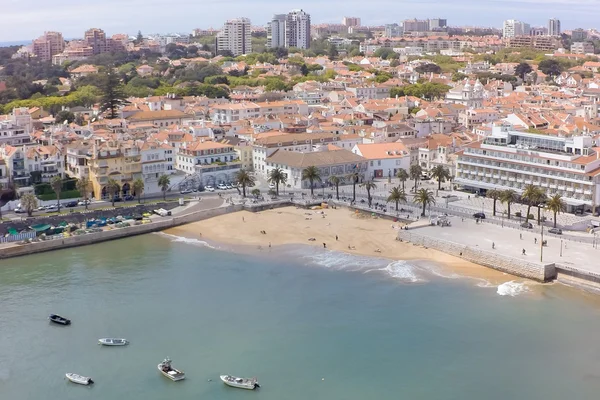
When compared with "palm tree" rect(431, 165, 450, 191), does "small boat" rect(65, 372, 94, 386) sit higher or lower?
lower

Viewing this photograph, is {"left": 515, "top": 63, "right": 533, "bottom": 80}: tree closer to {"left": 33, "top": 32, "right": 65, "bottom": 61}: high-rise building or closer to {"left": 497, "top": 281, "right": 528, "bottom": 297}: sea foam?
{"left": 497, "top": 281, "right": 528, "bottom": 297}: sea foam

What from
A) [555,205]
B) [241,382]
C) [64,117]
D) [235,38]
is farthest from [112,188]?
[235,38]

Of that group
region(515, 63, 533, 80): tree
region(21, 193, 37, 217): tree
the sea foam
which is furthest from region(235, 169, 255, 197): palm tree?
region(515, 63, 533, 80): tree

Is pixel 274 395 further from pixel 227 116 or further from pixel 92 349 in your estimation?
pixel 227 116

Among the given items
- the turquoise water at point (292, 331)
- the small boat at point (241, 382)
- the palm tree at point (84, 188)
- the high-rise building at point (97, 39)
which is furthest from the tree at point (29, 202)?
the high-rise building at point (97, 39)

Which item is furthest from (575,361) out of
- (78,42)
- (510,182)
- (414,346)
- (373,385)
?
(78,42)

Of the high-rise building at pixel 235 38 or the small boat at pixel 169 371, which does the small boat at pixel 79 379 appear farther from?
the high-rise building at pixel 235 38
